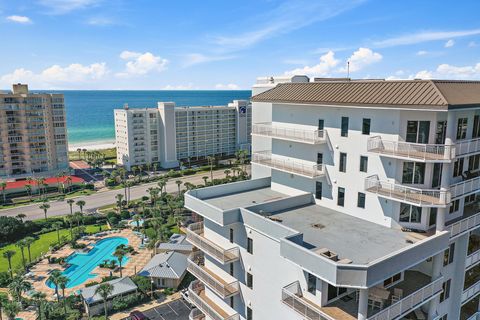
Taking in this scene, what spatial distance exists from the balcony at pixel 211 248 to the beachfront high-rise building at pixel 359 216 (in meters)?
0.09

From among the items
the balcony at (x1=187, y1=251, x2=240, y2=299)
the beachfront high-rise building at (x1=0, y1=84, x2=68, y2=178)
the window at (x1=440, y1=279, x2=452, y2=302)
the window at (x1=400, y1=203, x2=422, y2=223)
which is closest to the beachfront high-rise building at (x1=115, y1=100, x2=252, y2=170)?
the beachfront high-rise building at (x1=0, y1=84, x2=68, y2=178)

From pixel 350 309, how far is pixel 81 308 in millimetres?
37934

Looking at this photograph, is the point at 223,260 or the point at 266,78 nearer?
the point at 223,260

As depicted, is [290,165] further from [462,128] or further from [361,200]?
[462,128]

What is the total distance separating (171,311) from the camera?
4497 centimetres

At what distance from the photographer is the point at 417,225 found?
23.6 metres

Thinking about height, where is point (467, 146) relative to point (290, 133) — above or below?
below

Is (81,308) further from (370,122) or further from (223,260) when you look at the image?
(370,122)

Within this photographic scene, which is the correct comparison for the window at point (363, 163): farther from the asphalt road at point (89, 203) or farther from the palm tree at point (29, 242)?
the asphalt road at point (89, 203)

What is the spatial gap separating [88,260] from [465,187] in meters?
55.1

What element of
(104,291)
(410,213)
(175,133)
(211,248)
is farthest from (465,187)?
(175,133)

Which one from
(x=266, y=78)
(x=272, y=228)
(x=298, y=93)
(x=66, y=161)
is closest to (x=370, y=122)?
(x=298, y=93)

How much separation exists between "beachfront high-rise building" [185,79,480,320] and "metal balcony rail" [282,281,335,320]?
0.19 ft

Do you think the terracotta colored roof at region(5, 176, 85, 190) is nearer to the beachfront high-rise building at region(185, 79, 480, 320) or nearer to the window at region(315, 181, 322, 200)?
the beachfront high-rise building at region(185, 79, 480, 320)
